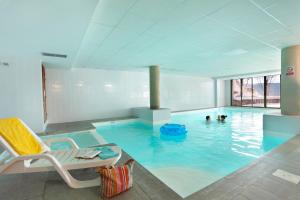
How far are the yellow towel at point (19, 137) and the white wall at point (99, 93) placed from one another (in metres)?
4.93

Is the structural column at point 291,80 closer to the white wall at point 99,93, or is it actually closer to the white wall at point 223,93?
the white wall at point 99,93

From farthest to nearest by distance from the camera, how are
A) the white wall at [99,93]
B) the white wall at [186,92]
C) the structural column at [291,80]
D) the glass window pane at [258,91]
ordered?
the glass window pane at [258,91] < the white wall at [186,92] < the white wall at [99,93] < the structural column at [291,80]

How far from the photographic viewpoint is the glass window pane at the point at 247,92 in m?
12.5

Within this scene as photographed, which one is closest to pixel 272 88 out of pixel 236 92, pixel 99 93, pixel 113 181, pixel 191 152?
pixel 236 92

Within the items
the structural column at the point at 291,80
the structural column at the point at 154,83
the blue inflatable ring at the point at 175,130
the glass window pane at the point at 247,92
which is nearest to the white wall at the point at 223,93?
the glass window pane at the point at 247,92

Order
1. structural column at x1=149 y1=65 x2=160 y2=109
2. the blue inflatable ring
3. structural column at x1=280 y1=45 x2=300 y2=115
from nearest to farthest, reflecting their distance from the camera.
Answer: structural column at x1=280 y1=45 x2=300 y2=115 < the blue inflatable ring < structural column at x1=149 y1=65 x2=160 y2=109

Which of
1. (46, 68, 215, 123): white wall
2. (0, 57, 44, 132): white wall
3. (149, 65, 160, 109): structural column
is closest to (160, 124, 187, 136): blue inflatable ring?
(149, 65, 160, 109): structural column

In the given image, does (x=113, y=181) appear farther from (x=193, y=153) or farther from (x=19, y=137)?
(x=193, y=153)

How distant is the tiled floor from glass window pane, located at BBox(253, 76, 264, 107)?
37.6 ft

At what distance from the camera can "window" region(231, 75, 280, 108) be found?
11.3 m

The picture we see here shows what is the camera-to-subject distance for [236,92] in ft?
44.0

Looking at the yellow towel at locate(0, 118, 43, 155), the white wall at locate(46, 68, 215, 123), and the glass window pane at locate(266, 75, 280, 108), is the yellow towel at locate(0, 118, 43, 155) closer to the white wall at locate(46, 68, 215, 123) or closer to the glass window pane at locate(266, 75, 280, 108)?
the white wall at locate(46, 68, 215, 123)

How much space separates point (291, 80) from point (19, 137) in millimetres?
6328

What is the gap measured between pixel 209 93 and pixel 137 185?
12.1 meters
